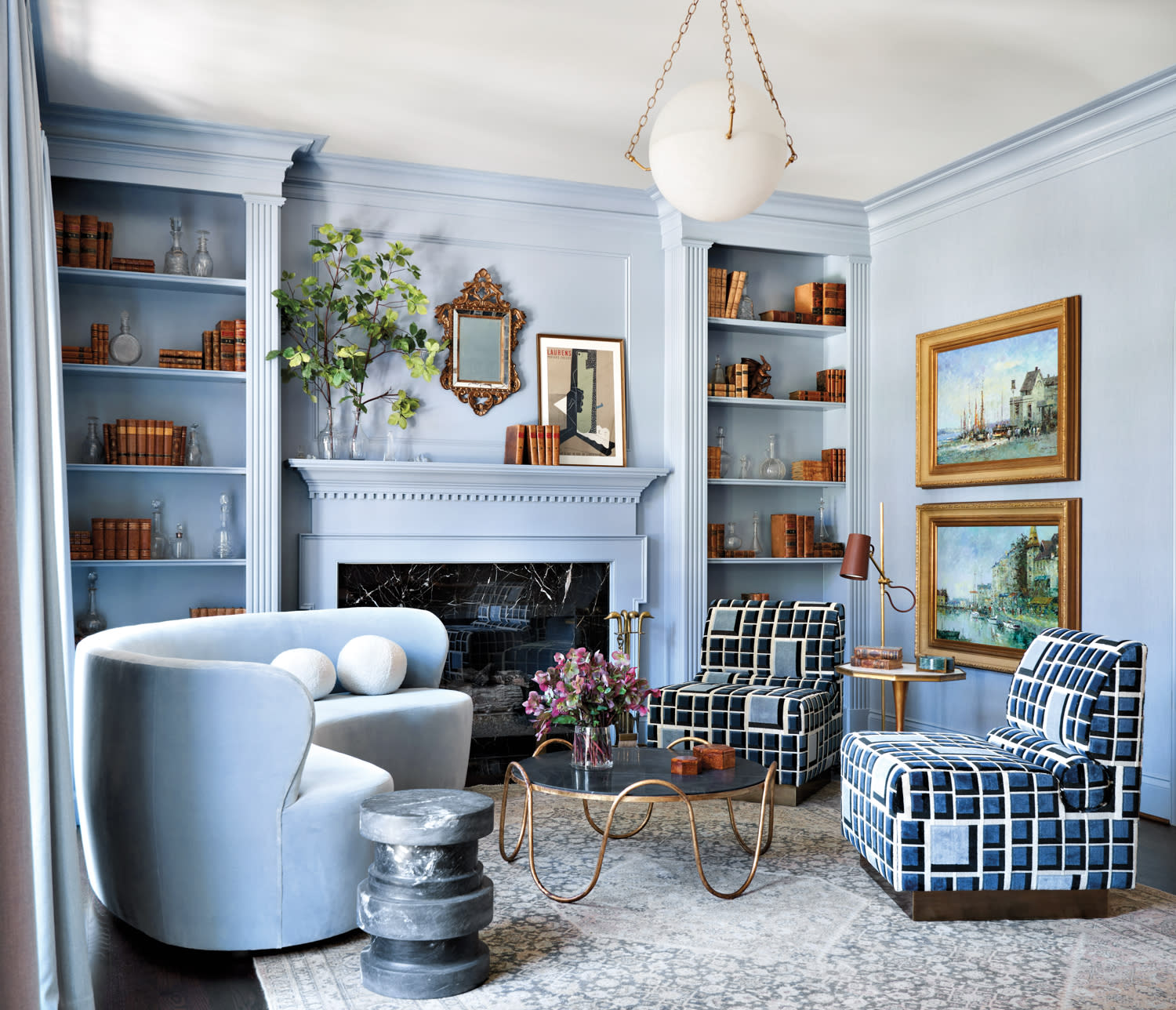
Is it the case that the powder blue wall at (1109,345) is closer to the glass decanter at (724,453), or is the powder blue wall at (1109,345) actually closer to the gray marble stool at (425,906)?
the glass decanter at (724,453)

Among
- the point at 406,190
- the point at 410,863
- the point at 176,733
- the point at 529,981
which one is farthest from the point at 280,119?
the point at 529,981

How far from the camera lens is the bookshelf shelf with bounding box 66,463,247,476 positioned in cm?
502

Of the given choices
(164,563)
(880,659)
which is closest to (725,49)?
(880,659)

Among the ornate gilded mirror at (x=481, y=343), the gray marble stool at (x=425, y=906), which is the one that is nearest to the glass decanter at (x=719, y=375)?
the ornate gilded mirror at (x=481, y=343)

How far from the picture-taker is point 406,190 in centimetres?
576

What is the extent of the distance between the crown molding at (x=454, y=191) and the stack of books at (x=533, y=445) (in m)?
1.19

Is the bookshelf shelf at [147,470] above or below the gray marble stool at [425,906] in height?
above

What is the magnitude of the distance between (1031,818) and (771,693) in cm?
172

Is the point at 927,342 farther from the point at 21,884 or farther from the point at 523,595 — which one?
the point at 21,884

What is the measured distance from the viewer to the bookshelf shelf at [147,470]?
502 centimetres

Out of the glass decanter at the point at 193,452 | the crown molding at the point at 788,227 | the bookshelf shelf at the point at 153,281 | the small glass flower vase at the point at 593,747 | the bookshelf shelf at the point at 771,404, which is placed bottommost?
the small glass flower vase at the point at 593,747

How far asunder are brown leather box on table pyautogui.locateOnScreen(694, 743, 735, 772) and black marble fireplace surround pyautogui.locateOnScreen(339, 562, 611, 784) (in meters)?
2.12

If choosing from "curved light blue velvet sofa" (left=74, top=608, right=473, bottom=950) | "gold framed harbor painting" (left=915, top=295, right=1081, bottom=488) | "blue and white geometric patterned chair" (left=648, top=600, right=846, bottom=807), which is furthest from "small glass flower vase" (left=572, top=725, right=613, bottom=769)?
"gold framed harbor painting" (left=915, top=295, right=1081, bottom=488)

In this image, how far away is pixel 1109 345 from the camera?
16.2 feet
